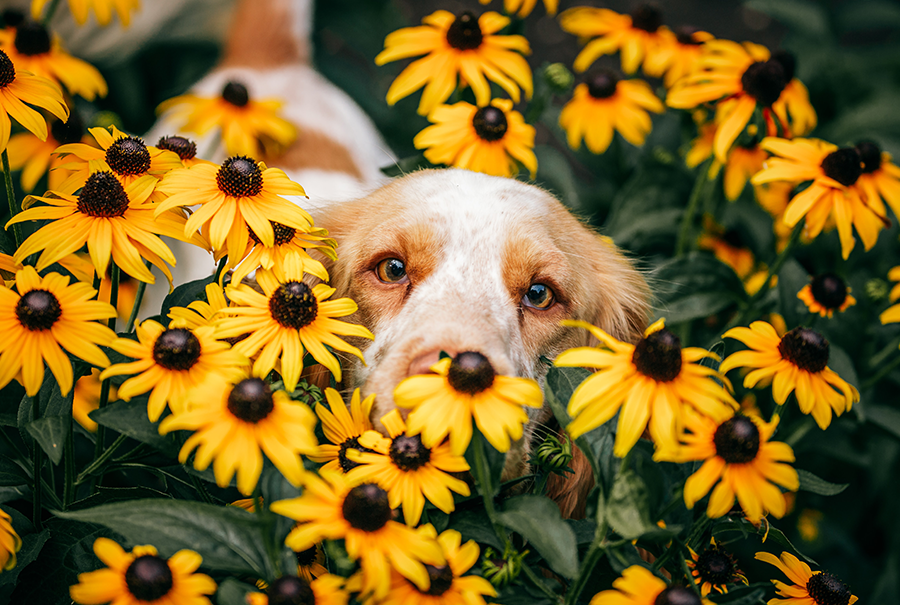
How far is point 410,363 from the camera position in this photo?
122cm

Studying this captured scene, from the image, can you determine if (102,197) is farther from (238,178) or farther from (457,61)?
(457,61)

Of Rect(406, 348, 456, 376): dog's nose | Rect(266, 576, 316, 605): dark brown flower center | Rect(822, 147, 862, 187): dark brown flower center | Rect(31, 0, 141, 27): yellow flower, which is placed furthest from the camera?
Rect(31, 0, 141, 27): yellow flower

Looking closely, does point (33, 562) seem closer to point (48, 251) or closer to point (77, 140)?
point (48, 251)

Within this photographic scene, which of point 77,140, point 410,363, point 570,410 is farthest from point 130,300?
point 570,410

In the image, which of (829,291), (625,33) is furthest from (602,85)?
(829,291)

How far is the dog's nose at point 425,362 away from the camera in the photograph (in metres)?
1.15

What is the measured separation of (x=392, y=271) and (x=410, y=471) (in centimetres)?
76

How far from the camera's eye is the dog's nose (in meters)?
1.15

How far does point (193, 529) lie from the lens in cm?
83

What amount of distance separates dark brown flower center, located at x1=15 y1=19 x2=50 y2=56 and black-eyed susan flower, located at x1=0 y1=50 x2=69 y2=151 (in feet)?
1.92

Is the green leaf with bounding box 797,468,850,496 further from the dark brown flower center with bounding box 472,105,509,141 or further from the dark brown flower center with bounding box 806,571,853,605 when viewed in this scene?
the dark brown flower center with bounding box 472,105,509,141

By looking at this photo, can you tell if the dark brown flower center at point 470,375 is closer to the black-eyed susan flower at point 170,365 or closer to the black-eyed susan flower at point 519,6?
the black-eyed susan flower at point 170,365

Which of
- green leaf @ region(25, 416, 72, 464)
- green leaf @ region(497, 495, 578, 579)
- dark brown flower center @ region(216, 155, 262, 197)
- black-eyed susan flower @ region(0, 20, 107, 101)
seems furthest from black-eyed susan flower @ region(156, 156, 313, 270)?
black-eyed susan flower @ region(0, 20, 107, 101)

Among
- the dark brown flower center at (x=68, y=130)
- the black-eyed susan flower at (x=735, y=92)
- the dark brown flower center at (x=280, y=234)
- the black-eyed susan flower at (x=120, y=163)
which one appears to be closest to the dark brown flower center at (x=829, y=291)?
the black-eyed susan flower at (x=735, y=92)
